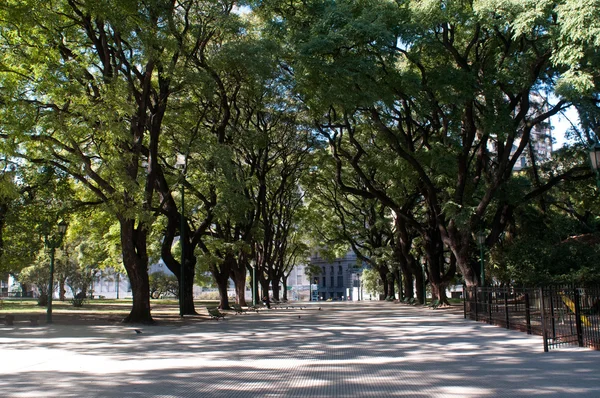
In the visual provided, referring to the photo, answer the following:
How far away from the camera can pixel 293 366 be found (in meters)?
9.95

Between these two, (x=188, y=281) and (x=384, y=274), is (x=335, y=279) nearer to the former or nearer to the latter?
(x=384, y=274)

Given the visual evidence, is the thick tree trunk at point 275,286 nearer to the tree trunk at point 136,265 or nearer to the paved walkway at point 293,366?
the tree trunk at point 136,265

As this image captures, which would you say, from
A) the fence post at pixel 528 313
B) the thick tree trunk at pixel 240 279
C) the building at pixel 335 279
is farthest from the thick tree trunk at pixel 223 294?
the building at pixel 335 279

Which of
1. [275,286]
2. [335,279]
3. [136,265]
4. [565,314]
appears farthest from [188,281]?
[335,279]

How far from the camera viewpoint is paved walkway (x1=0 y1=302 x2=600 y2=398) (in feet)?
25.1

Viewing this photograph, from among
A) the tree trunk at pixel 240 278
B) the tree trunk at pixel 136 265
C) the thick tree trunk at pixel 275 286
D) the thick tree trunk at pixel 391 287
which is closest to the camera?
the tree trunk at pixel 136 265

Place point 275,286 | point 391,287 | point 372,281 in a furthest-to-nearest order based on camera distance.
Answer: point 372,281
point 391,287
point 275,286

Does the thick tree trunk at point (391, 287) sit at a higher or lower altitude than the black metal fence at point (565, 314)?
lower

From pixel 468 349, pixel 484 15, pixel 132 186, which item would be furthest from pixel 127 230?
pixel 484 15

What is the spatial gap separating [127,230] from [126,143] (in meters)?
3.22

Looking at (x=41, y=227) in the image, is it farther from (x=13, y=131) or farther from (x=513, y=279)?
(x=513, y=279)

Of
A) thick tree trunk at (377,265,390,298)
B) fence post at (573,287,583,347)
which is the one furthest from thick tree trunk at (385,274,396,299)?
fence post at (573,287,583,347)

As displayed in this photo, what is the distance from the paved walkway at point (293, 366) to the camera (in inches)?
301

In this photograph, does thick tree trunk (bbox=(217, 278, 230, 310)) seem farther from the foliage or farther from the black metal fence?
the foliage
